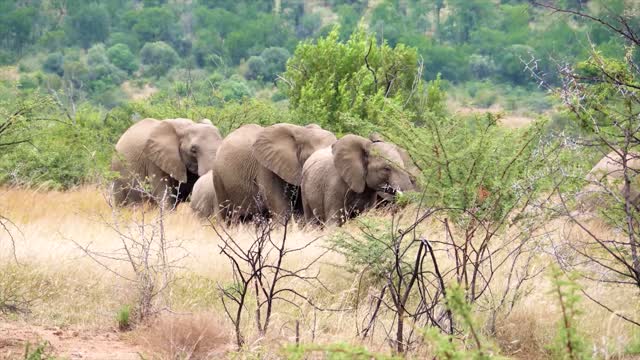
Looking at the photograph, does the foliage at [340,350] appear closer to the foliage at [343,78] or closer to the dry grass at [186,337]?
the dry grass at [186,337]

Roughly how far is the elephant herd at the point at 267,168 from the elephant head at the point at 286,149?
0.01 meters

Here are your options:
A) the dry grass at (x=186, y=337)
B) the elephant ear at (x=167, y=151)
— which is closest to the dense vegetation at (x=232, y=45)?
the elephant ear at (x=167, y=151)

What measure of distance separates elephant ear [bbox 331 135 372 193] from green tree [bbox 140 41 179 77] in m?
64.8

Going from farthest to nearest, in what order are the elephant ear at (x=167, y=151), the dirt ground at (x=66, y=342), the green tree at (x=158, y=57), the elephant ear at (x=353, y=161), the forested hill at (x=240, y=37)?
the green tree at (x=158, y=57) → the forested hill at (x=240, y=37) → the elephant ear at (x=167, y=151) → the elephant ear at (x=353, y=161) → the dirt ground at (x=66, y=342)

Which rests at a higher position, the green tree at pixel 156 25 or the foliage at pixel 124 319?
the green tree at pixel 156 25

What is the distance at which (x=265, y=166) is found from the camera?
571 inches

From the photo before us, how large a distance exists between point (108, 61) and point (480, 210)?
73540mm

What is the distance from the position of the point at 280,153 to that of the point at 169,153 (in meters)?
2.59

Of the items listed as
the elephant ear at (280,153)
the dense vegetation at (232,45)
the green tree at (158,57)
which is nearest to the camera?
the elephant ear at (280,153)

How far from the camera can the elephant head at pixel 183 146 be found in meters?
16.0

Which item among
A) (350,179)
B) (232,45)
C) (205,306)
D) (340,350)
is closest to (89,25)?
(232,45)

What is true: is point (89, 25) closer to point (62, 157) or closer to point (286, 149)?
point (62, 157)

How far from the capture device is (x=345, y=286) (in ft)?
28.7

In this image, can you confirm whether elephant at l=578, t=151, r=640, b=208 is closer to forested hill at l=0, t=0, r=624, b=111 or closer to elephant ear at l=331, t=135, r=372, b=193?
elephant ear at l=331, t=135, r=372, b=193
